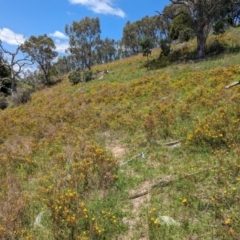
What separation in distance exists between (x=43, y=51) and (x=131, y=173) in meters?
35.5

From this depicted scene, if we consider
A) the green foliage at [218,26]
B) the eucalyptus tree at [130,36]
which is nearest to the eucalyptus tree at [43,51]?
the green foliage at [218,26]

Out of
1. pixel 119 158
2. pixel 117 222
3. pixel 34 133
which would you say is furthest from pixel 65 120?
pixel 117 222

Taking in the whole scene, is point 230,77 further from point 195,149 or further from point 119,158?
point 119,158

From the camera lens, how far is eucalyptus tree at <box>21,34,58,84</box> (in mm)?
37062

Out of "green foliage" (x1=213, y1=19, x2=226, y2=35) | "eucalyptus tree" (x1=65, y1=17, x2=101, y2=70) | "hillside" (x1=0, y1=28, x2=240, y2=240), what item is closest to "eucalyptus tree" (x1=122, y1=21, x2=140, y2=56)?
"eucalyptus tree" (x1=65, y1=17, x2=101, y2=70)

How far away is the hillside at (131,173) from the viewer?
4668 millimetres

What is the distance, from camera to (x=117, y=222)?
4.88 metres

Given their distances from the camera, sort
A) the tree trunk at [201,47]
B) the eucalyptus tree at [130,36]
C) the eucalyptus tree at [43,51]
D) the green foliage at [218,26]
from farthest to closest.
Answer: the eucalyptus tree at [130,36]
the eucalyptus tree at [43,51]
the green foliage at [218,26]
the tree trunk at [201,47]

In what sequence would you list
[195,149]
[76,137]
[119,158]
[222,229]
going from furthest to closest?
[76,137]
[119,158]
[195,149]
[222,229]

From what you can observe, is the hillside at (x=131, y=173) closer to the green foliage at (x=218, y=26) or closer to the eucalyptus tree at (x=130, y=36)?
the green foliage at (x=218, y=26)

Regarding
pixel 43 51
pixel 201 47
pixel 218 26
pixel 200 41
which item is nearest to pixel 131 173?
pixel 201 47

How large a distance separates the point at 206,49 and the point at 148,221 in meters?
19.6

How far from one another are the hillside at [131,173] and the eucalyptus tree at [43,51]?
87.9 ft

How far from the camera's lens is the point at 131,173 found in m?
6.65
